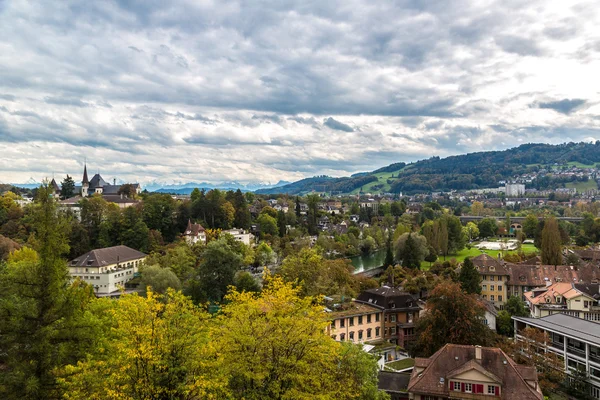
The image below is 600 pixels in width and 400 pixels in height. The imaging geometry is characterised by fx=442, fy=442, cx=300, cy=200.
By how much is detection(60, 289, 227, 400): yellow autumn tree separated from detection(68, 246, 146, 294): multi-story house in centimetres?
4330

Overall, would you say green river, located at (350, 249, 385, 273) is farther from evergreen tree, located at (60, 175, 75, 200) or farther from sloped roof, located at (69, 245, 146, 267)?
evergreen tree, located at (60, 175, 75, 200)


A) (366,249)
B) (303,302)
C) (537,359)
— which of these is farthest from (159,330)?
(366,249)

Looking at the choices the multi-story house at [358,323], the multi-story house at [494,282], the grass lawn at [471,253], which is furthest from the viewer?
the grass lawn at [471,253]

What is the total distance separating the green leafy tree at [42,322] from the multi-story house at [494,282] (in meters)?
47.4

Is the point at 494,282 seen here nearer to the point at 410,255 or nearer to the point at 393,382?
the point at 410,255

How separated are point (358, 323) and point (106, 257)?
37.1 metres

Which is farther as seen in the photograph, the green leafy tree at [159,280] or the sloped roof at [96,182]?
the sloped roof at [96,182]

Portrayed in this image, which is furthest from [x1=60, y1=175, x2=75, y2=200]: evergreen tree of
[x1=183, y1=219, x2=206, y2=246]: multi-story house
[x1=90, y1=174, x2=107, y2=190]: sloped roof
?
[x1=183, y1=219, x2=206, y2=246]: multi-story house

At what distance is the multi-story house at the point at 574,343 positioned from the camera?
29.8m

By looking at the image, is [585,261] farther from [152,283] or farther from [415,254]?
[152,283]

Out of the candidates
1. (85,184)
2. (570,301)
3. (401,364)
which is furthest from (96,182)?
(570,301)

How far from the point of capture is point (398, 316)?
1515 inches

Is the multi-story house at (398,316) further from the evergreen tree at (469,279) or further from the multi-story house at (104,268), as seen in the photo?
the multi-story house at (104,268)

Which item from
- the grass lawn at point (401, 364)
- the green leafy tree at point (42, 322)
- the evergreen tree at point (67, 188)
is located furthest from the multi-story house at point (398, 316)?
the evergreen tree at point (67, 188)
